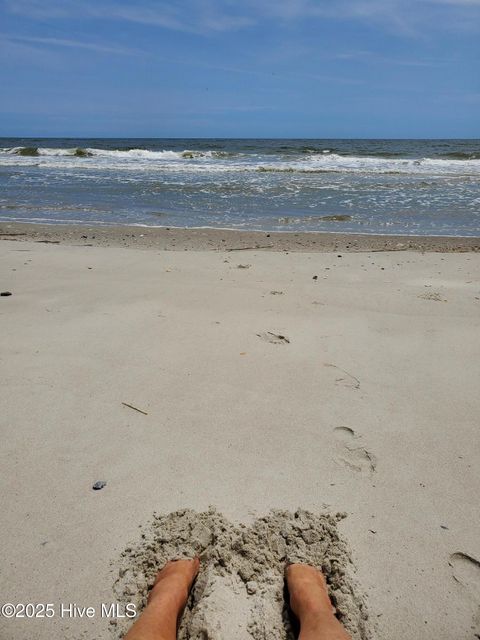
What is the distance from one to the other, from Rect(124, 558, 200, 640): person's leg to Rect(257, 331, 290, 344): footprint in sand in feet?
5.53

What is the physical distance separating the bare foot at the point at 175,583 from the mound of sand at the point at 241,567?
0.03 meters

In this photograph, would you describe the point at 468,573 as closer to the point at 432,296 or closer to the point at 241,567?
the point at 241,567

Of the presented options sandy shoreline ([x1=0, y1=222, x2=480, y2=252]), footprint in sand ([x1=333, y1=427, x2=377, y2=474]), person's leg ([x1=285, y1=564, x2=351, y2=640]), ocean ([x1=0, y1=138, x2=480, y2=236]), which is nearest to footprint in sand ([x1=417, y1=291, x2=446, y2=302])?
sandy shoreline ([x1=0, y1=222, x2=480, y2=252])

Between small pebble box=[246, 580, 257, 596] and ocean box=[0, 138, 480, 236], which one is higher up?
ocean box=[0, 138, 480, 236]

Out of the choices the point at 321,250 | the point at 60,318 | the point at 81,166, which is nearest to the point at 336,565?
the point at 60,318

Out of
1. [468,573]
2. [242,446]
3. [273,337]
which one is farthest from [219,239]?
[468,573]

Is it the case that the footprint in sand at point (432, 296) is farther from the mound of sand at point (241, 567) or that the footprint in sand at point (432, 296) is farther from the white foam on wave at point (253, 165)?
the white foam on wave at point (253, 165)

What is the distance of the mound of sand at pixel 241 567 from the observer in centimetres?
137

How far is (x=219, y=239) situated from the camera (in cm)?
657

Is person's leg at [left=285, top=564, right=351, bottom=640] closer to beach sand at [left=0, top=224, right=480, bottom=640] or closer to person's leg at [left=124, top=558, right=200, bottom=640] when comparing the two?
beach sand at [left=0, top=224, right=480, bottom=640]

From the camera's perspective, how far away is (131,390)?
2424 mm

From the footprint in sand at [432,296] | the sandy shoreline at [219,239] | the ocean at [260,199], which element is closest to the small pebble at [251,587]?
the footprint in sand at [432,296]

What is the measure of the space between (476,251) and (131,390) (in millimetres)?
5034

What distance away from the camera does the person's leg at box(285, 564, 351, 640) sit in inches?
51.8
